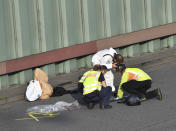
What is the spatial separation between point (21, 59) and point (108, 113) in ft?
12.1

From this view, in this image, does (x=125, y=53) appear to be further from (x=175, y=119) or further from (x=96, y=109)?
(x=175, y=119)

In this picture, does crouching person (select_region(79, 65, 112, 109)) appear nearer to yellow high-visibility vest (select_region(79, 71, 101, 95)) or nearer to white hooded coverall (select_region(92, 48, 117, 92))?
yellow high-visibility vest (select_region(79, 71, 101, 95))

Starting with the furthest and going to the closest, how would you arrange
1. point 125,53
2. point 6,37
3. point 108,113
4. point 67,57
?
1. point 125,53
2. point 67,57
3. point 6,37
4. point 108,113

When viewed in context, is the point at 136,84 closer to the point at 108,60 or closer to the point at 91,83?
the point at 91,83

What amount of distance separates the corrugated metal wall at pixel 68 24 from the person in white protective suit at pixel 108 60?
2.84 feet

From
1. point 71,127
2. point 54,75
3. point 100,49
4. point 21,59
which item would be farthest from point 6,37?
point 71,127

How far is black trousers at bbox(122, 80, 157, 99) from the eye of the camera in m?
13.6

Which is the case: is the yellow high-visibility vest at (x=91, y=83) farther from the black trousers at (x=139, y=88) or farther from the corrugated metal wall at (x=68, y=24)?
the corrugated metal wall at (x=68, y=24)

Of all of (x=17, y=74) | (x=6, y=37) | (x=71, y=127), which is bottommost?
(x=71, y=127)

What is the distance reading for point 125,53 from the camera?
18.4 meters

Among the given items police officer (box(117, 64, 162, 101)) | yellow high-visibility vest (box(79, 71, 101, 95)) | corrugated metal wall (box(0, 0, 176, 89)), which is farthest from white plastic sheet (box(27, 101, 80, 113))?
corrugated metal wall (box(0, 0, 176, 89))

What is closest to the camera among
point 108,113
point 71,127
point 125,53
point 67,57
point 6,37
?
point 71,127

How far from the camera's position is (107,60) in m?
15.7

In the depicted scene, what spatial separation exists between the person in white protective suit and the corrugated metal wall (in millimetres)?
864
